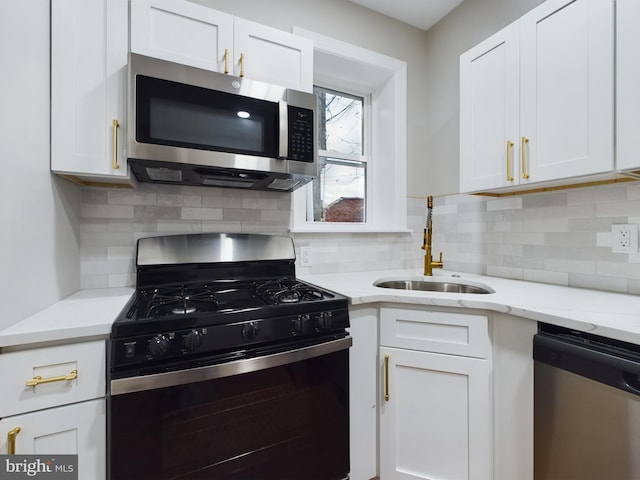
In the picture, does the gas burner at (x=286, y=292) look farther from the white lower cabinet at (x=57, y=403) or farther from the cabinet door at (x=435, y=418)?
the white lower cabinet at (x=57, y=403)

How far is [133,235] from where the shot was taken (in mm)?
1493

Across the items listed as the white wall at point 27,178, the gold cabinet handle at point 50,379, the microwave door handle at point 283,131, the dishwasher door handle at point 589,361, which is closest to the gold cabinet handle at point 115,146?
the white wall at point 27,178

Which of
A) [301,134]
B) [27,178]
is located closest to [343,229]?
[301,134]

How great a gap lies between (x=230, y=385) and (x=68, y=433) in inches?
17.5

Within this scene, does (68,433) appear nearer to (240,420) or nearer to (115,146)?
(240,420)

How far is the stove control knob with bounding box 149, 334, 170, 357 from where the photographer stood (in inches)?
35.2

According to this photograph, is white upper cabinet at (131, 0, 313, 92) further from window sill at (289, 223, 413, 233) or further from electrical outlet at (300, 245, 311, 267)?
electrical outlet at (300, 245, 311, 267)

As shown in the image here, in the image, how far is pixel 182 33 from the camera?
4.26ft

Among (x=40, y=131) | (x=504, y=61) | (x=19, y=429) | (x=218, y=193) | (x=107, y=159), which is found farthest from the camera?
(x=218, y=193)

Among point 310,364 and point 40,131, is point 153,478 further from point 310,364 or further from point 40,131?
point 40,131

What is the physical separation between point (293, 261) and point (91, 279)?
3.21 feet

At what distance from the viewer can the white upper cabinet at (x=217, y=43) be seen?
125 centimetres

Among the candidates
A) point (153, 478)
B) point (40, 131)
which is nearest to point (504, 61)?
point (40, 131)

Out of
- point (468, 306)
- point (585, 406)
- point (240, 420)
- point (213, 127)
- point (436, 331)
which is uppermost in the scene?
point (213, 127)
